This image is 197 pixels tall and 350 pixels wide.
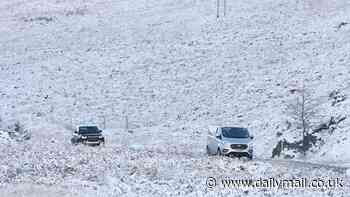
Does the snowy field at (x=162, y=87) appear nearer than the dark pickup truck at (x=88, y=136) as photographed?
Yes

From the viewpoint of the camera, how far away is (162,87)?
238 ft

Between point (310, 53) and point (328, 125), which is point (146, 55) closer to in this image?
point (310, 53)

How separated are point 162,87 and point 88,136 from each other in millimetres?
24224

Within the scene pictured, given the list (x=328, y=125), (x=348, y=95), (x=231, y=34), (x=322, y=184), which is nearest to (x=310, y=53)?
(x=231, y=34)

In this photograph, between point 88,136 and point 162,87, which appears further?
point 162,87

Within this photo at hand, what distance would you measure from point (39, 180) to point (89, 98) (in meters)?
47.3

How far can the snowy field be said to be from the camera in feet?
90.5

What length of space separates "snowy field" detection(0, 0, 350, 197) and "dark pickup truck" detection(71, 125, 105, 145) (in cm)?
252

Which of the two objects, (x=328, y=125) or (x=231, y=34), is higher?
(x=231, y=34)

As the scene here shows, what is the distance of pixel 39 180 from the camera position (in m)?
25.0

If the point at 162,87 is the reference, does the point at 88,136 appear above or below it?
below

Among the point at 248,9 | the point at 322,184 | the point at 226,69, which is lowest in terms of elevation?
the point at 322,184

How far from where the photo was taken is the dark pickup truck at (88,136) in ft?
160

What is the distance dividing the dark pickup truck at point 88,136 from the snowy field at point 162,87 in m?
2.52
